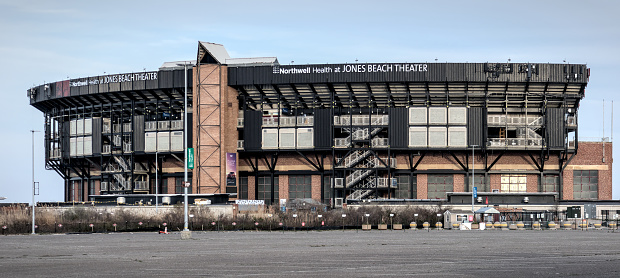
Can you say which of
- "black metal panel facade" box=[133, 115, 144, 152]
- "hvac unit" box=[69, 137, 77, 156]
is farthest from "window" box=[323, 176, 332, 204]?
"hvac unit" box=[69, 137, 77, 156]

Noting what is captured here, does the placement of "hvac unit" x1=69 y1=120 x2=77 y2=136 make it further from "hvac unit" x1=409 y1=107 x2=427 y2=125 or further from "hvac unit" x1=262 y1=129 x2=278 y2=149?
"hvac unit" x1=409 y1=107 x2=427 y2=125

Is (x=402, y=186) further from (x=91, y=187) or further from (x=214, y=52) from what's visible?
(x=91, y=187)

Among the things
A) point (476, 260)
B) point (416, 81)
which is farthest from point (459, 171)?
point (476, 260)

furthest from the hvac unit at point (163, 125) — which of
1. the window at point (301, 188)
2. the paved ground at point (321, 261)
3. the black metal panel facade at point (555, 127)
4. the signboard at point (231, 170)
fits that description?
the paved ground at point (321, 261)

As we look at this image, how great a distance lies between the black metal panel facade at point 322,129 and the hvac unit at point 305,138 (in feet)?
2.19

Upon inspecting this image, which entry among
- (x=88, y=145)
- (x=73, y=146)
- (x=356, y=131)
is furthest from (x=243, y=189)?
(x=73, y=146)

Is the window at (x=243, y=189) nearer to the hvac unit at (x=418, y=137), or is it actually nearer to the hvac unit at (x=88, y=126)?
the hvac unit at (x=88, y=126)

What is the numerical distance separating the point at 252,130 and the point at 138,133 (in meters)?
18.2

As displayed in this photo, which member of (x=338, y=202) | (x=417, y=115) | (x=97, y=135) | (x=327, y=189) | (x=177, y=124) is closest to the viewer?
(x=417, y=115)

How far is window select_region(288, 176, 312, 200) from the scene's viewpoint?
115062 millimetres

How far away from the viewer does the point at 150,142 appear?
380 ft

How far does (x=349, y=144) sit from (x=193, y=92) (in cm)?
2431

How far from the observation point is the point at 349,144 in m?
108

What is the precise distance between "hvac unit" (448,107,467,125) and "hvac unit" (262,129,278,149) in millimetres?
24860
